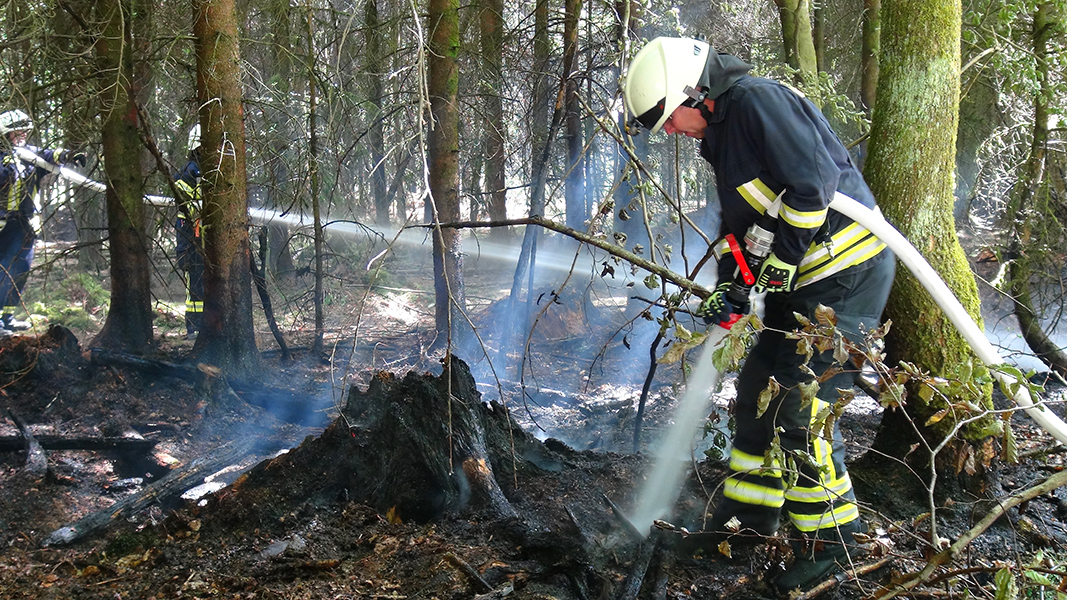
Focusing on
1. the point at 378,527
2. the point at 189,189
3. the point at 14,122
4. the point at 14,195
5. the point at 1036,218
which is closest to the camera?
the point at 378,527

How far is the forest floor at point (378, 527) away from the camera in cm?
292

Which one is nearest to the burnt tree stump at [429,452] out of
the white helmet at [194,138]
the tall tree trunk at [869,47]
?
the white helmet at [194,138]

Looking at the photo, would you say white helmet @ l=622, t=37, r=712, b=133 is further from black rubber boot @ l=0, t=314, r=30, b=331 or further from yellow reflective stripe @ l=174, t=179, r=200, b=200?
black rubber boot @ l=0, t=314, r=30, b=331

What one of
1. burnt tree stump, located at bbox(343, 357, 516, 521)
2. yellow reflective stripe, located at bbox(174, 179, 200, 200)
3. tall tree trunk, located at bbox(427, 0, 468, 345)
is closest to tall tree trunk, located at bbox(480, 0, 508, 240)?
tall tree trunk, located at bbox(427, 0, 468, 345)

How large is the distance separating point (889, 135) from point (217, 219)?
4.85 m

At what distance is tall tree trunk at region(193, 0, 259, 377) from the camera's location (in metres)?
5.42

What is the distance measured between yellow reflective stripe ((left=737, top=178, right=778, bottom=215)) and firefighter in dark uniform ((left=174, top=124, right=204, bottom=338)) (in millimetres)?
4331

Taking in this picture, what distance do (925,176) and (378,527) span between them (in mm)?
3284

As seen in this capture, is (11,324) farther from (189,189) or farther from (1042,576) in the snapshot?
(1042,576)

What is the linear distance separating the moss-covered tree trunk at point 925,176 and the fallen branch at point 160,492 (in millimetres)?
3953

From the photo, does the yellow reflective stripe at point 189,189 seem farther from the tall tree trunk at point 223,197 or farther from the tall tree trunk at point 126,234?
the tall tree trunk at point 126,234

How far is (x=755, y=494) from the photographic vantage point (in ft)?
10.5

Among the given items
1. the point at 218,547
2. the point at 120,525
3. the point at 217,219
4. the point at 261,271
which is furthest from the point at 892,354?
the point at 261,271

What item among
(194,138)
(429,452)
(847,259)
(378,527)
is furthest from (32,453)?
(847,259)
